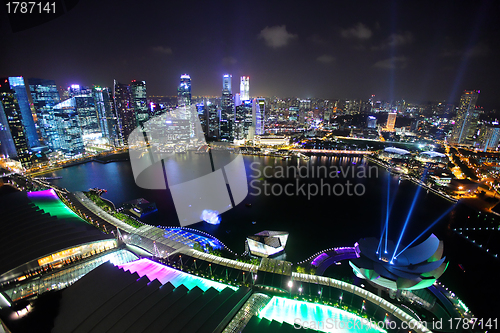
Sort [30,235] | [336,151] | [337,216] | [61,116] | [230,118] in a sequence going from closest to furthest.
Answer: [30,235], [337,216], [61,116], [336,151], [230,118]

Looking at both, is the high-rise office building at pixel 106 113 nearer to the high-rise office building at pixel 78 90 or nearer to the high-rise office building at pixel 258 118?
the high-rise office building at pixel 78 90

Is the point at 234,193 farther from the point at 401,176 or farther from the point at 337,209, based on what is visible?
the point at 401,176

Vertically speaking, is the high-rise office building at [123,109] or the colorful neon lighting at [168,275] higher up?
the high-rise office building at [123,109]

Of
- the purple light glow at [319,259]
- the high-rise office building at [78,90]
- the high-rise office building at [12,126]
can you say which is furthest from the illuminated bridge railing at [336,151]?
the high-rise office building at [78,90]

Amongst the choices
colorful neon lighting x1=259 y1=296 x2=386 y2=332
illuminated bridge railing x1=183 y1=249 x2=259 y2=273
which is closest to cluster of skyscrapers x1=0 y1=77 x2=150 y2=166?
illuminated bridge railing x1=183 y1=249 x2=259 y2=273

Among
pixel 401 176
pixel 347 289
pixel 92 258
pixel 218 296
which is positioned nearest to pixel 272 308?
pixel 218 296

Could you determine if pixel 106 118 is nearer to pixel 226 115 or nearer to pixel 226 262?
pixel 226 115

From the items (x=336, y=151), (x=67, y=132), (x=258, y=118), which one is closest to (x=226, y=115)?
(x=258, y=118)
